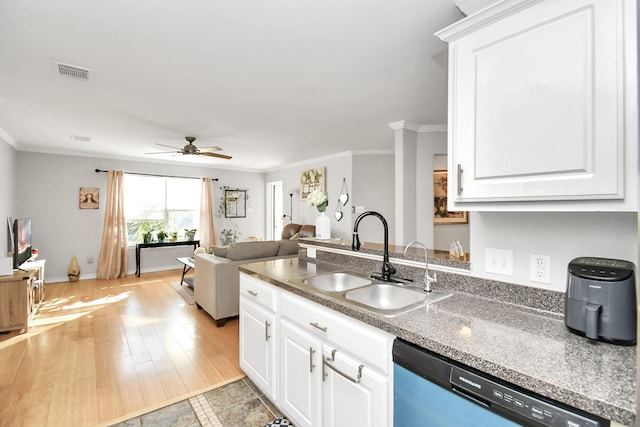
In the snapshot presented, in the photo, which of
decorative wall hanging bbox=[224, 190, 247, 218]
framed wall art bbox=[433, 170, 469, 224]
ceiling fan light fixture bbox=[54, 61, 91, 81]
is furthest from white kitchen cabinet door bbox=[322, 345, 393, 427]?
decorative wall hanging bbox=[224, 190, 247, 218]

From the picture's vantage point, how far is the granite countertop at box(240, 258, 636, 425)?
729 mm

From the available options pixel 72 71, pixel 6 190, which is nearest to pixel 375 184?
pixel 72 71

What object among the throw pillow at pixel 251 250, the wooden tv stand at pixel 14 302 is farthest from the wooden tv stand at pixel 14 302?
the throw pillow at pixel 251 250

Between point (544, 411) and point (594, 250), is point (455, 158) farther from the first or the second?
point (544, 411)

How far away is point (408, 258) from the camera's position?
1.82 metres

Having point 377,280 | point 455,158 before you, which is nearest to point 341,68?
point 455,158

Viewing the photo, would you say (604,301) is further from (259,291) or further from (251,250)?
(251,250)

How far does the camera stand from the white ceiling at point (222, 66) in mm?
1700

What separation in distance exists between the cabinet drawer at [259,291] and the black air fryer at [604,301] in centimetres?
145

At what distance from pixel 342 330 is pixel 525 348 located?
0.70 meters

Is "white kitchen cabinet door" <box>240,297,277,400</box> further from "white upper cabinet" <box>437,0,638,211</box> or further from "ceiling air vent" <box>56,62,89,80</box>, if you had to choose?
"ceiling air vent" <box>56,62,89,80</box>

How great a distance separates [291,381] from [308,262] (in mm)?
924

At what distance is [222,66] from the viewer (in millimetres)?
2311

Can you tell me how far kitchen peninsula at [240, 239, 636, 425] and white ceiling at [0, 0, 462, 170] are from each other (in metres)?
1.48
